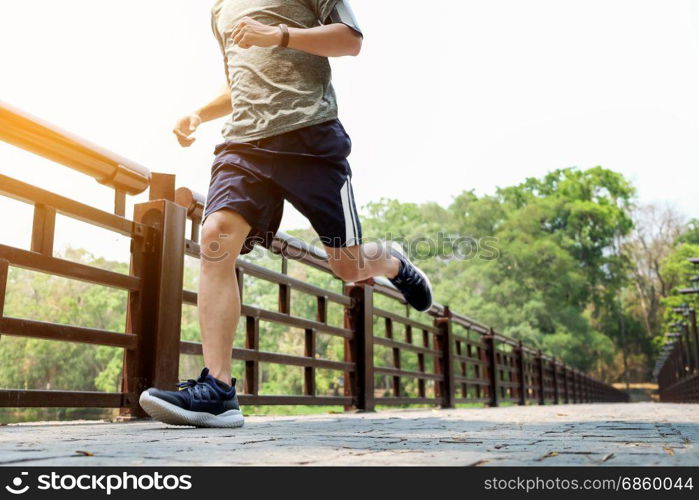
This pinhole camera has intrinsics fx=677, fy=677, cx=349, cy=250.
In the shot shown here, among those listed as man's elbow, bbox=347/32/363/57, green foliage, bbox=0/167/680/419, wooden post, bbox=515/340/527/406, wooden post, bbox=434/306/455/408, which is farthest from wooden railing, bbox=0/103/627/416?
green foliage, bbox=0/167/680/419

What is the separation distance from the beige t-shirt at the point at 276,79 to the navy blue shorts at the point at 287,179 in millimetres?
44

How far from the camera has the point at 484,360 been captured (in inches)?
364

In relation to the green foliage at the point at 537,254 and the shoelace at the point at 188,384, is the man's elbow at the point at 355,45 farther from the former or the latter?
the green foliage at the point at 537,254

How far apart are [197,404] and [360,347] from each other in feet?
9.17

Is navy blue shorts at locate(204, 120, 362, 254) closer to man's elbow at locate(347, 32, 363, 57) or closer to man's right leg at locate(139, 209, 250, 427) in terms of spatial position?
man's right leg at locate(139, 209, 250, 427)

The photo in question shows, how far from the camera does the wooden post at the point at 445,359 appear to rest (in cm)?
702

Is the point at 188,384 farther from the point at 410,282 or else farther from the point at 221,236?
the point at 410,282

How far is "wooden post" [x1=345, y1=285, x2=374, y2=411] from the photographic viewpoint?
15.6 ft

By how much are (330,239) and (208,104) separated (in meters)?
0.78

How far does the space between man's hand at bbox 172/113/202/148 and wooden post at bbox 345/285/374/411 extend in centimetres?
241

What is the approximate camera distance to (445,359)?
716cm
